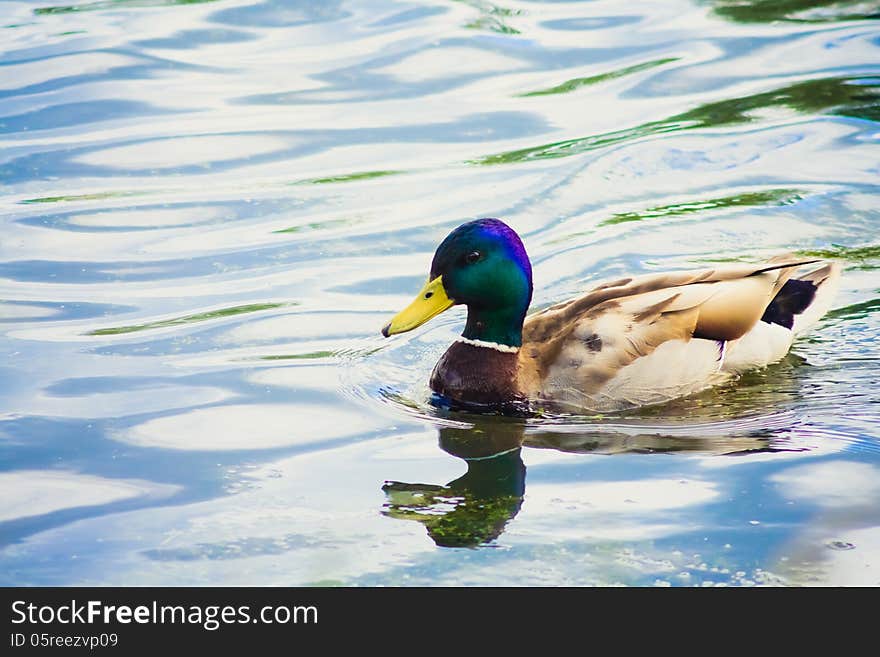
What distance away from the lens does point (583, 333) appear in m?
7.55

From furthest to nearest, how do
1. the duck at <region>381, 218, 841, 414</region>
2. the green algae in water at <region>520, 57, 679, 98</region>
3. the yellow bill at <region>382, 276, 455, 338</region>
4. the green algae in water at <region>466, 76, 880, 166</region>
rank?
the green algae in water at <region>520, 57, 679, 98</region> < the green algae in water at <region>466, 76, 880, 166</region> < the yellow bill at <region>382, 276, 455, 338</region> < the duck at <region>381, 218, 841, 414</region>

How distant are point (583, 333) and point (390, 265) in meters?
2.19

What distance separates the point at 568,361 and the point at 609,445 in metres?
0.73

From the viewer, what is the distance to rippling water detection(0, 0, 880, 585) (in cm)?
598

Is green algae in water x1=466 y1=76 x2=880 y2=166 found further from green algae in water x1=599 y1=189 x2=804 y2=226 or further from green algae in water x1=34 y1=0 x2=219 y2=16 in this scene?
green algae in water x1=34 y1=0 x2=219 y2=16

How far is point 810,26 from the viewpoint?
14.1 meters

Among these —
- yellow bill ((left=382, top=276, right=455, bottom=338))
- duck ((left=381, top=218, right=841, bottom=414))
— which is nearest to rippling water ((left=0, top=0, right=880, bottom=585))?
duck ((left=381, top=218, right=841, bottom=414))

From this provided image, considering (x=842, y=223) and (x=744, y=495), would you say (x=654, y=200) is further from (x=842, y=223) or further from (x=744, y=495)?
(x=744, y=495)

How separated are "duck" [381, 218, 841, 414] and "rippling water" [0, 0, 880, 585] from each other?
175mm

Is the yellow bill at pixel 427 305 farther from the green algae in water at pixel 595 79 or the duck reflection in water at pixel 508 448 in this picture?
the green algae in water at pixel 595 79

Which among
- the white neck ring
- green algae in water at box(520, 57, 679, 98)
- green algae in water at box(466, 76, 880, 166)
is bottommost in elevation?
the white neck ring

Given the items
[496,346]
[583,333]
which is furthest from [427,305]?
[583,333]

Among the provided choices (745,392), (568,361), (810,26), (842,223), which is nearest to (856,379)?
(745,392)

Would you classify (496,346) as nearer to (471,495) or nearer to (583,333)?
(583,333)
